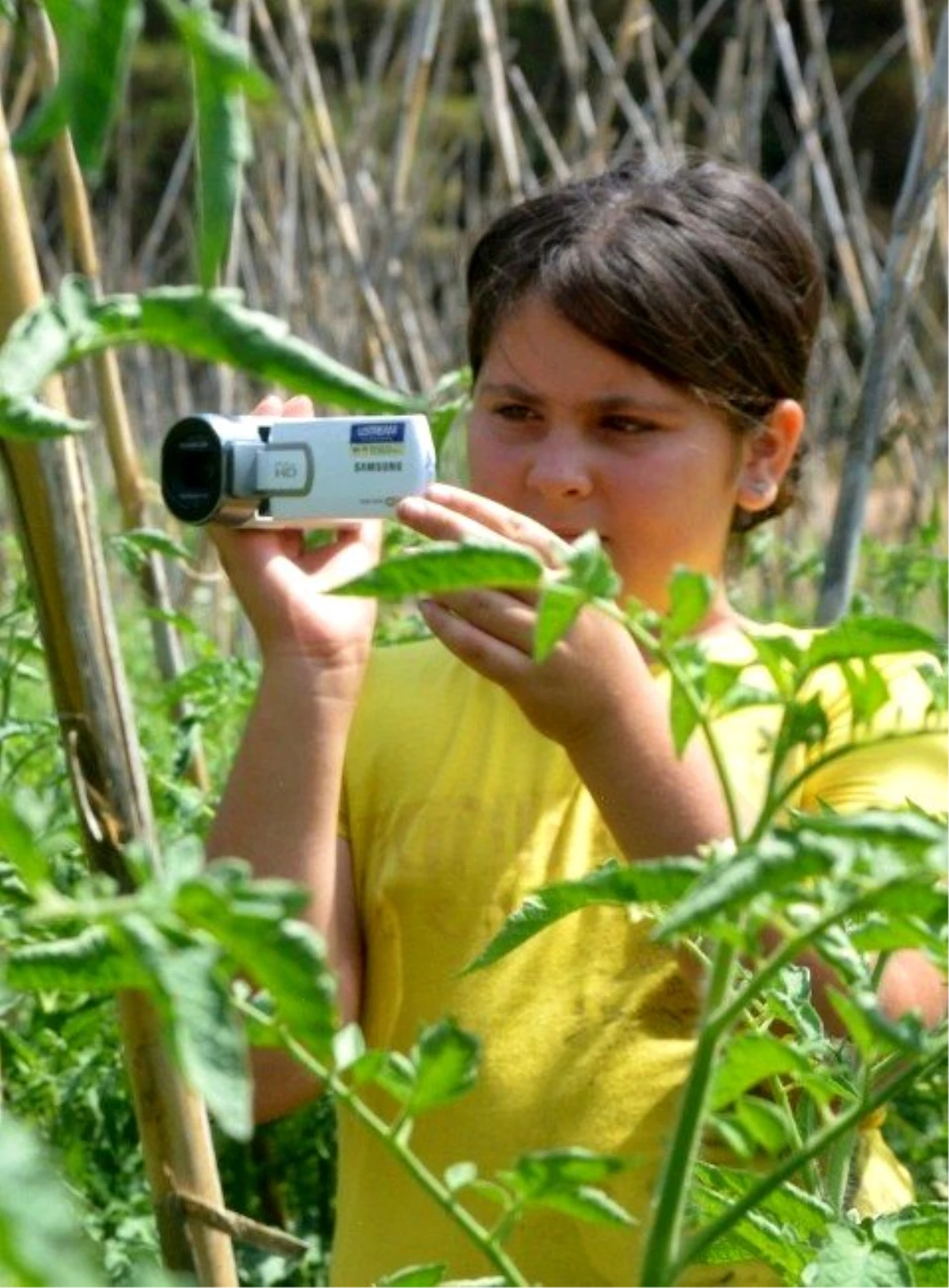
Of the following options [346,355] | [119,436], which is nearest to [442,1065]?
[119,436]

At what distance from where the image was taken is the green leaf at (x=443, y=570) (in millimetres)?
604

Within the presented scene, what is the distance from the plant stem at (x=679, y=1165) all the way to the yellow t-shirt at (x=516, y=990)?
0.68m

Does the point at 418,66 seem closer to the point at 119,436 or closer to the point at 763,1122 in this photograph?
the point at 119,436

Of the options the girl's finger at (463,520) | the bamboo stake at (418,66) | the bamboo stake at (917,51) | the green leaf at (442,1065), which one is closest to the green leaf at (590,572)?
the green leaf at (442,1065)

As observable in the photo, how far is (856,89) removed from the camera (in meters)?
5.46

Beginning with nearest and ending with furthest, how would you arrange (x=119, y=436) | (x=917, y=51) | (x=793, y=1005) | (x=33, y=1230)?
1. (x=33, y=1230)
2. (x=793, y=1005)
3. (x=119, y=436)
4. (x=917, y=51)

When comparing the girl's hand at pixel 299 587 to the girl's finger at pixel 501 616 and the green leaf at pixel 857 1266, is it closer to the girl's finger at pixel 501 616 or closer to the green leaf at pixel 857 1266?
the girl's finger at pixel 501 616

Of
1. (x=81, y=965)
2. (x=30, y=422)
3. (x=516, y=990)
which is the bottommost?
(x=516, y=990)

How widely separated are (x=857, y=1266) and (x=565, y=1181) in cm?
15

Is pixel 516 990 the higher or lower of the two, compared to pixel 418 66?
lower

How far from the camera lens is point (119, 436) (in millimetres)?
1869

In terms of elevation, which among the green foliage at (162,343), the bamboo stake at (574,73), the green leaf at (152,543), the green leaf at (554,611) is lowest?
the bamboo stake at (574,73)

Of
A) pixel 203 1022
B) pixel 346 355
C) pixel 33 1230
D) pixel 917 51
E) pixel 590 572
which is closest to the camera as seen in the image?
pixel 33 1230

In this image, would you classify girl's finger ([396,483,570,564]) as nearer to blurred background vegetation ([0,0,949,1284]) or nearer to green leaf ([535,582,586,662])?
blurred background vegetation ([0,0,949,1284])
